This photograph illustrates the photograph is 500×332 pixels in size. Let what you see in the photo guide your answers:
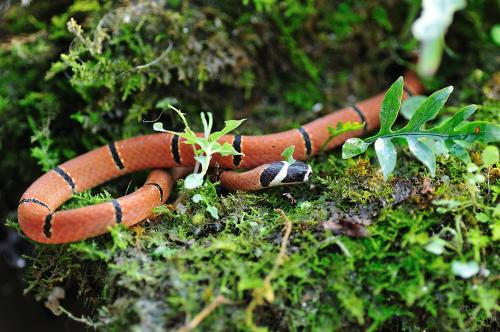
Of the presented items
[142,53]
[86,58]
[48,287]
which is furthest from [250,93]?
[48,287]

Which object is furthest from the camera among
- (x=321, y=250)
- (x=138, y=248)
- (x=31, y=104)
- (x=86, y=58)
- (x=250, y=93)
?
(x=250, y=93)

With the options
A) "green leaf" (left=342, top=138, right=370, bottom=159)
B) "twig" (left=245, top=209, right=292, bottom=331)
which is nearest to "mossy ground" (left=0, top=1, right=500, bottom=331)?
"twig" (left=245, top=209, right=292, bottom=331)

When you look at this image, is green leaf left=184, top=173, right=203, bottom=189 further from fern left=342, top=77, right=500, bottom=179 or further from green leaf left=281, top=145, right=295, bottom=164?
fern left=342, top=77, right=500, bottom=179

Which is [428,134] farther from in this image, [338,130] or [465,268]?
[465,268]

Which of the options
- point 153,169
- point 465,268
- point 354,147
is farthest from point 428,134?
point 153,169

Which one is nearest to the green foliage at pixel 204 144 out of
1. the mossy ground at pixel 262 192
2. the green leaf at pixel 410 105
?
the mossy ground at pixel 262 192

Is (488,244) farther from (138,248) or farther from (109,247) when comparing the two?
(109,247)
